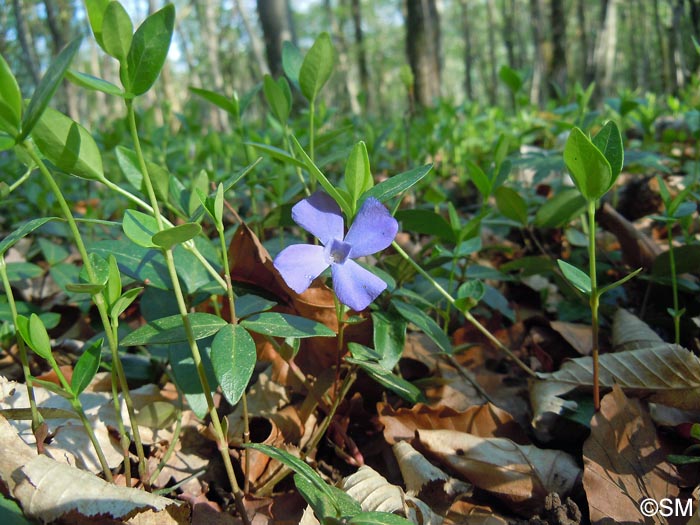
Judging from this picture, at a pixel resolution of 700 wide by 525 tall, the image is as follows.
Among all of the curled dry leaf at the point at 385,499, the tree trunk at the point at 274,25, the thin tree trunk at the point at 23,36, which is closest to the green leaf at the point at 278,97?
the curled dry leaf at the point at 385,499

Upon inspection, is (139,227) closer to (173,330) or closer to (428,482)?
(173,330)

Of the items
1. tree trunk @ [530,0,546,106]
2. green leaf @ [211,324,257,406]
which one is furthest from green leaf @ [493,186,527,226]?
tree trunk @ [530,0,546,106]

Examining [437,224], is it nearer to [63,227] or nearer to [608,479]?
[608,479]

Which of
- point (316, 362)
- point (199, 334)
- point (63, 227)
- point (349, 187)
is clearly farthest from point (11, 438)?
point (63, 227)

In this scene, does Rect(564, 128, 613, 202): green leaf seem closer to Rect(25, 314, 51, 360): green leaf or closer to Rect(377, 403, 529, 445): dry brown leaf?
Rect(377, 403, 529, 445): dry brown leaf

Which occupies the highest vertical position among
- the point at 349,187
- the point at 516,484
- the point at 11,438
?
the point at 349,187

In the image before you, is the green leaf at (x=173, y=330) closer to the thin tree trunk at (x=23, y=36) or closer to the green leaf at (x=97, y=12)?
the green leaf at (x=97, y=12)

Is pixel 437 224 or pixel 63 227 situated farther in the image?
pixel 63 227

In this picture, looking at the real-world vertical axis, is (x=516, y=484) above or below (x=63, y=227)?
below
